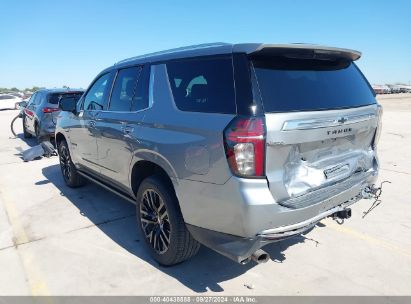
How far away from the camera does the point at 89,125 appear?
15.6ft

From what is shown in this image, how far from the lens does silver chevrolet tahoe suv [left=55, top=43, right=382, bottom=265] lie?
2.51 meters

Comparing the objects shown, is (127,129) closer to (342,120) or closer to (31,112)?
(342,120)

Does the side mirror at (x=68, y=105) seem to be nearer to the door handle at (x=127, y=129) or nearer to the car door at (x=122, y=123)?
the car door at (x=122, y=123)

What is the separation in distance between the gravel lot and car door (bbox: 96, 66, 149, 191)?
789 mm

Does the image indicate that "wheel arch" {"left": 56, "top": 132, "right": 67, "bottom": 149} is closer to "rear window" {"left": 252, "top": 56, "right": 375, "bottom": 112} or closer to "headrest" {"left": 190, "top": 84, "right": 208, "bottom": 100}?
"headrest" {"left": 190, "top": 84, "right": 208, "bottom": 100}

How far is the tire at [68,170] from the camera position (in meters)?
5.89

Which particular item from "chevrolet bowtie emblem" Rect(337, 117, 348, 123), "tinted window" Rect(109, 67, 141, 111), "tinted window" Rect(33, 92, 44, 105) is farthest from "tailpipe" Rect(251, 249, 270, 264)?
"tinted window" Rect(33, 92, 44, 105)

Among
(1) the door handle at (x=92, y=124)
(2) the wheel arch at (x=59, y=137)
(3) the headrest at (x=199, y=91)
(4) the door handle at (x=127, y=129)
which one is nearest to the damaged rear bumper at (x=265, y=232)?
(3) the headrest at (x=199, y=91)

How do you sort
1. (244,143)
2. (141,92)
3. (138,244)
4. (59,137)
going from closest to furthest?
(244,143)
(141,92)
(138,244)
(59,137)

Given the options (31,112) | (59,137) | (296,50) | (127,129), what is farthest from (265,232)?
(31,112)

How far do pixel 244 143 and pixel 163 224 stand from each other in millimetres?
1379

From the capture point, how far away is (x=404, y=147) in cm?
902

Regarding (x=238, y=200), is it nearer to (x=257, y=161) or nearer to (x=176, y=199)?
(x=257, y=161)

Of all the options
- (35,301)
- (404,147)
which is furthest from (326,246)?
(404,147)
